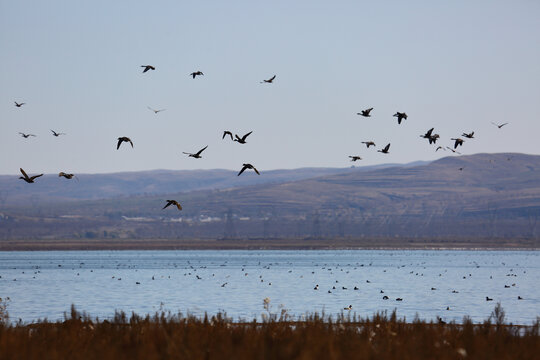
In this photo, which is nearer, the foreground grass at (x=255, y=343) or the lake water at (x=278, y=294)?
the foreground grass at (x=255, y=343)

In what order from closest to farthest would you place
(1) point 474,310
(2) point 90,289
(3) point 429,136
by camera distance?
(3) point 429,136 → (1) point 474,310 → (2) point 90,289

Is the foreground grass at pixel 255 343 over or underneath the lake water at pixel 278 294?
over

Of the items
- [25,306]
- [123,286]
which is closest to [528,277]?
[123,286]

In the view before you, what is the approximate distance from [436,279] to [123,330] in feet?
250

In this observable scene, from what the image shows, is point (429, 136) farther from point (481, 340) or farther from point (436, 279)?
point (436, 279)

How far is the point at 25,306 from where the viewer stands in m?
64.5

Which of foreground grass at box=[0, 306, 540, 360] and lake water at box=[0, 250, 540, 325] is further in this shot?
lake water at box=[0, 250, 540, 325]

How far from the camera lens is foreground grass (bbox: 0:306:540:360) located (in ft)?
65.2

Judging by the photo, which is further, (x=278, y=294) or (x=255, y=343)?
(x=278, y=294)

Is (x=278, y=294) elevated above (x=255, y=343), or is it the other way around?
(x=255, y=343)

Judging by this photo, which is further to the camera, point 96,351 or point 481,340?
point 481,340

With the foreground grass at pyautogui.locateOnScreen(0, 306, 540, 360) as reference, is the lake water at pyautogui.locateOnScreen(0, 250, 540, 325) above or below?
below

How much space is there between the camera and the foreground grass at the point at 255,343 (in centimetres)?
1988

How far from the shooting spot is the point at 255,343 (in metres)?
21.4
